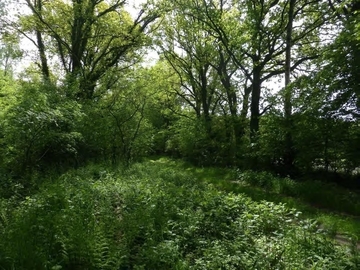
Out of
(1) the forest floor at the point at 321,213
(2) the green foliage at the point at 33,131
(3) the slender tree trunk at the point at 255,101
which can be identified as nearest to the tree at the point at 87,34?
(2) the green foliage at the point at 33,131

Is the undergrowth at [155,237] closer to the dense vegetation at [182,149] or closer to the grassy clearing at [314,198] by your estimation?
the dense vegetation at [182,149]

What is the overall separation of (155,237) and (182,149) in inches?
693

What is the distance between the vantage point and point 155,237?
4.70m

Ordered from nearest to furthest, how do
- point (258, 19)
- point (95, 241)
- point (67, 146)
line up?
1. point (95, 241)
2. point (67, 146)
3. point (258, 19)

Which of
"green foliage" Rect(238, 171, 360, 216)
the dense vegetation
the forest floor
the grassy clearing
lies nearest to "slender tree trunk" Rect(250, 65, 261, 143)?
the dense vegetation

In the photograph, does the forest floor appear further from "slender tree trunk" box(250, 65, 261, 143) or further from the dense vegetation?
"slender tree trunk" box(250, 65, 261, 143)

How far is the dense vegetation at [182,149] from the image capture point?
14.0ft

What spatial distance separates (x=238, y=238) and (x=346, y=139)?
6588 millimetres

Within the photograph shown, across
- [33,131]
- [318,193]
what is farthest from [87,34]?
[318,193]

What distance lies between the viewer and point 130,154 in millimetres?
16719

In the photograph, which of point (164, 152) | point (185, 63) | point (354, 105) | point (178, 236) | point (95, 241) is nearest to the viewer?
point (95, 241)

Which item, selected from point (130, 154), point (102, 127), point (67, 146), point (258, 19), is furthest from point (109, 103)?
point (258, 19)

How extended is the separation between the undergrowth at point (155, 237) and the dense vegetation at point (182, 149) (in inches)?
1.0

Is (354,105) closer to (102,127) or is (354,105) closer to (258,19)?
(258,19)
